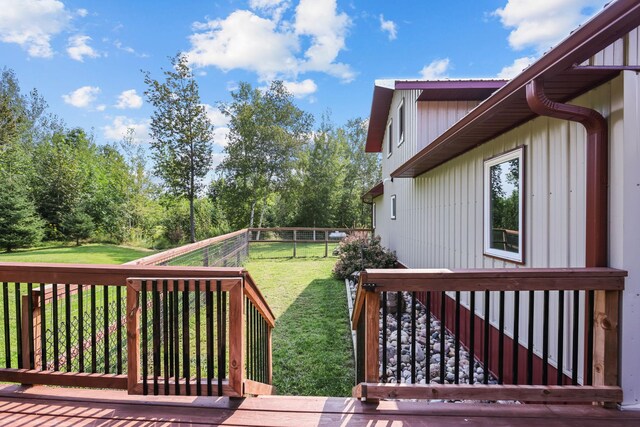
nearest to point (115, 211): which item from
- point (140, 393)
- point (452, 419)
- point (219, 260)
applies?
point (219, 260)

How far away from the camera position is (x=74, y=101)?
98.2 feet

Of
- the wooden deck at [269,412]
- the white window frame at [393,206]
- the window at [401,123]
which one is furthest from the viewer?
the white window frame at [393,206]

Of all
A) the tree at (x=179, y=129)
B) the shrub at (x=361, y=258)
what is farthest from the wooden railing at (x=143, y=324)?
the tree at (x=179, y=129)

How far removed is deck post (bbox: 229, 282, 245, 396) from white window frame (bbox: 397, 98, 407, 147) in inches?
283

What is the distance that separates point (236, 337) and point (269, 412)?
1.66ft

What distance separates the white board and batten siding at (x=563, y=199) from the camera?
1.93 metres

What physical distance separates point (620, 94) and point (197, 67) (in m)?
18.8

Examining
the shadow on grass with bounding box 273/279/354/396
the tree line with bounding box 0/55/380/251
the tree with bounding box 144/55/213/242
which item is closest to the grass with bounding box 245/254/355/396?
the shadow on grass with bounding box 273/279/354/396

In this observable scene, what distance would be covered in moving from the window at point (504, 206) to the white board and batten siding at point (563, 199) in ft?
0.29

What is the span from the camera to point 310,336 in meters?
4.93

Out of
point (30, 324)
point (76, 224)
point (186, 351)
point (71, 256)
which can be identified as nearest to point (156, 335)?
point (186, 351)

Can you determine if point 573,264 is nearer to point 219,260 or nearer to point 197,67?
point 219,260

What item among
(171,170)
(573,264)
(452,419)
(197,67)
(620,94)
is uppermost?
(197,67)

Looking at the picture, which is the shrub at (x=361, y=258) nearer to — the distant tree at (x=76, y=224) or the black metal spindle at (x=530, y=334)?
the black metal spindle at (x=530, y=334)
